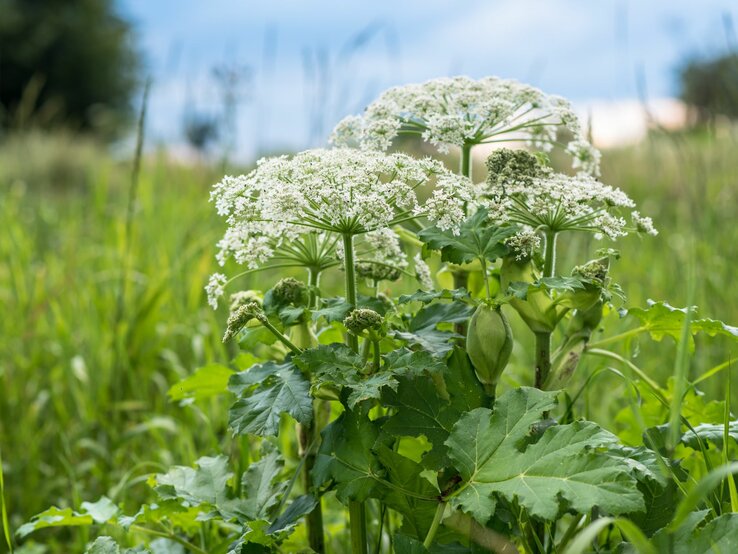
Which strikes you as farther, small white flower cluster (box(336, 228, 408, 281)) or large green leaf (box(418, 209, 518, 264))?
small white flower cluster (box(336, 228, 408, 281))

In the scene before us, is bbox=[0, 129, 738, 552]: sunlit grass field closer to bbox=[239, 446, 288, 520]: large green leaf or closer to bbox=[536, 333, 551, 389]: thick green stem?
bbox=[239, 446, 288, 520]: large green leaf

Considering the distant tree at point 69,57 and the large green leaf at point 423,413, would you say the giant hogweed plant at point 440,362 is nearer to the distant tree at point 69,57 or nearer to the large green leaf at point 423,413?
the large green leaf at point 423,413

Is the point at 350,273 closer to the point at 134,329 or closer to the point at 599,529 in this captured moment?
the point at 599,529

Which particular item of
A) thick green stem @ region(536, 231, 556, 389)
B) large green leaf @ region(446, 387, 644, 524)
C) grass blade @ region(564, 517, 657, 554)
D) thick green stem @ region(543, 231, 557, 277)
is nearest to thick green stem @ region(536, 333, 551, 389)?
thick green stem @ region(536, 231, 556, 389)

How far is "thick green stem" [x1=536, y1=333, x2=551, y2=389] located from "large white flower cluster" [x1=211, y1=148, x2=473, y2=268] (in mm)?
293

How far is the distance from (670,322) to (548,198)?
318mm

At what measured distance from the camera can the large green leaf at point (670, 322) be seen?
1.33 metres

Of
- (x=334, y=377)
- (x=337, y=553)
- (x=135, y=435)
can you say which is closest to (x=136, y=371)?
(x=135, y=435)

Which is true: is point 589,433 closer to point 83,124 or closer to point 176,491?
point 176,491

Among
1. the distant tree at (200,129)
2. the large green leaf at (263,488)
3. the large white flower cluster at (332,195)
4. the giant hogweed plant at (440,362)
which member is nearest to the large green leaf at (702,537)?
the giant hogweed plant at (440,362)

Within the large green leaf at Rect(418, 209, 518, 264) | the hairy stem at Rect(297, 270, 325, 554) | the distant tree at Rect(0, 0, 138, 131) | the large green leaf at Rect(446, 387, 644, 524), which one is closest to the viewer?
the large green leaf at Rect(446, 387, 644, 524)

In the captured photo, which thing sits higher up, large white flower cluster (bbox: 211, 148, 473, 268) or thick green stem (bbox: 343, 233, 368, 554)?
large white flower cluster (bbox: 211, 148, 473, 268)

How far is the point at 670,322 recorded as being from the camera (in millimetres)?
1413

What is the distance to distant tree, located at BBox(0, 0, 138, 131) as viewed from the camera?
88.5 feet
